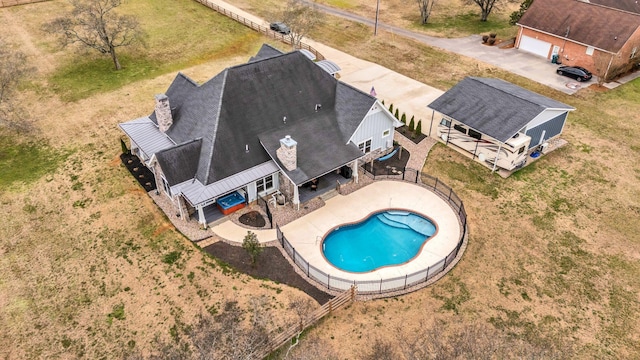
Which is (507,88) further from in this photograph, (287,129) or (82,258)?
(82,258)

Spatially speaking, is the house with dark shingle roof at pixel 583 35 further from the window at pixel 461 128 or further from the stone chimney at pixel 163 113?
the stone chimney at pixel 163 113

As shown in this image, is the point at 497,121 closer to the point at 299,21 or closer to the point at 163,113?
the point at 163,113

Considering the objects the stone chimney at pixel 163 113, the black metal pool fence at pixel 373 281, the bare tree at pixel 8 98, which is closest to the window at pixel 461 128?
the black metal pool fence at pixel 373 281

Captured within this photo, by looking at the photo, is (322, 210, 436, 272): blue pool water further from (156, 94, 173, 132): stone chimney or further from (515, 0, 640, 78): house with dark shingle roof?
(515, 0, 640, 78): house with dark shingle roof

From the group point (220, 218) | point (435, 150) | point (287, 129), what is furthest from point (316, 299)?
point (435, 150)

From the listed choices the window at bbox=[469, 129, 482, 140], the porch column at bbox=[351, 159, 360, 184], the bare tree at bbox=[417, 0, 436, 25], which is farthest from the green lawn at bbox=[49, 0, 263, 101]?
the window at bbox=[469, 129, 482, 140]

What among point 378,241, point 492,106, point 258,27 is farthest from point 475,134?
point 258,27
